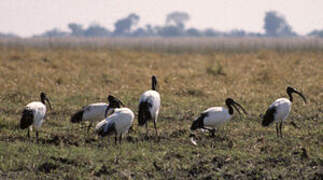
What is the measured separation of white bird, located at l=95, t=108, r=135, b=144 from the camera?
8891mm

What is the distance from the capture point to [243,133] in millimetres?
10500

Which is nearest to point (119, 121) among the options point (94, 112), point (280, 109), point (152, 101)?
point (152, 101)

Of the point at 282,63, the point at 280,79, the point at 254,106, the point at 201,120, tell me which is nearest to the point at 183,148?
the point at 201,120

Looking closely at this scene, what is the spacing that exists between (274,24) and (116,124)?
164 m

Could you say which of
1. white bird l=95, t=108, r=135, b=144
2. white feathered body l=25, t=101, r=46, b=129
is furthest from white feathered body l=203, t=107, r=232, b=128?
white feathered body l=25, t=101, r=46, b=129

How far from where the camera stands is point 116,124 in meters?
9.09

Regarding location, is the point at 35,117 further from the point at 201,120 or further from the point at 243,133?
the point at 243,133

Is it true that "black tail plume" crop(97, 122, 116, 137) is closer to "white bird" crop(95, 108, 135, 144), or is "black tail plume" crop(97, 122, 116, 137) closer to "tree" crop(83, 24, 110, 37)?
"white bird" crop(95, 108, 135, 144)

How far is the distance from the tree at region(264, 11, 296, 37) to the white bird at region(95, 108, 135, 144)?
159 m

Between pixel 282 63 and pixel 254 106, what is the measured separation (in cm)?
1269

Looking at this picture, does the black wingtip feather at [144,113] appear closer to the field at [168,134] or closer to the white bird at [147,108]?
the white bird at [147,108]

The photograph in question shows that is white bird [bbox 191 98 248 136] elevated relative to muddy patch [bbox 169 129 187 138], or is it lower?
elevated

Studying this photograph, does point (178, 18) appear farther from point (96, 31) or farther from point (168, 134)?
point (168, 134)

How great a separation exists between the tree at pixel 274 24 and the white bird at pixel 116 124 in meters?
159
